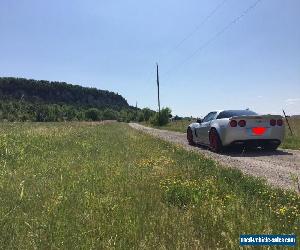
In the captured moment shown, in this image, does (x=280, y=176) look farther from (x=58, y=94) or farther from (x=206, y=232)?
(x=58, y=94)

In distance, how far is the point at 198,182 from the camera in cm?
598

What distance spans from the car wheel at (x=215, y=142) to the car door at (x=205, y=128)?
1.32ft

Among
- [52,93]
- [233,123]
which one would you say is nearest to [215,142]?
[233,123]

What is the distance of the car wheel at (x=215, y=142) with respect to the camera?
38.3 feet

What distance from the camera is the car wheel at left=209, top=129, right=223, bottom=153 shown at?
38.3 ft

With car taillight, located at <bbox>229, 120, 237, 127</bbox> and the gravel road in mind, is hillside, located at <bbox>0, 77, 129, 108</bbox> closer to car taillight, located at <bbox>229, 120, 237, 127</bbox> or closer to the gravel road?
car taillight, located at <bbox>229, 120, 237, 127</bbox>

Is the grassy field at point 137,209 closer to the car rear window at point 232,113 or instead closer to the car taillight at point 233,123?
the car taillight at point 233,123

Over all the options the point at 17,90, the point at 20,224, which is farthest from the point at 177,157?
the point at 17,90

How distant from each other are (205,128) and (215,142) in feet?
3.98

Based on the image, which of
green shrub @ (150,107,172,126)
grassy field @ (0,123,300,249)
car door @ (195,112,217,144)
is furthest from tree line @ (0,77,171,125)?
grassy field @ (0,123,300,249)

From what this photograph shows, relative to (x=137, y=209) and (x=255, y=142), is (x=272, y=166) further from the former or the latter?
(x=137, y=209)

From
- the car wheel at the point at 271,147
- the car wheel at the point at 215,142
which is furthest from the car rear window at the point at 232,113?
the car wheel at the point at 271,147

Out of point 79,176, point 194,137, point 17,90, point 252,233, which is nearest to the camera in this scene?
point 252,233

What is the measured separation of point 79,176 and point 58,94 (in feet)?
549
